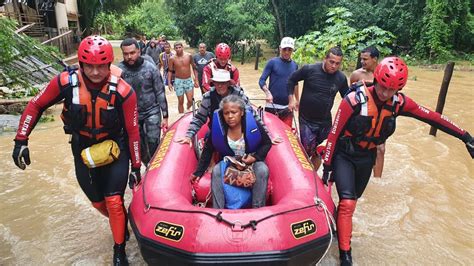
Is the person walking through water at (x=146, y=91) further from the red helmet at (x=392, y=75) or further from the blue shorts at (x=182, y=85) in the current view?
the blue shorts at (x=182, y=85)

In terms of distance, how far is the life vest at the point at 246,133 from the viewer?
9.92 ft

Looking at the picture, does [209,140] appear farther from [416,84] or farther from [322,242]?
[416,84]

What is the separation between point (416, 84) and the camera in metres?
11.5

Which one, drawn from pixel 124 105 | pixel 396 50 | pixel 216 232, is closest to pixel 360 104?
pixel 216 232

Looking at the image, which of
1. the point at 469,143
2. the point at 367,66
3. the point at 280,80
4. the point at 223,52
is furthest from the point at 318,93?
the point at 223,52

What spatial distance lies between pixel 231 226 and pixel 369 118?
1333 mm

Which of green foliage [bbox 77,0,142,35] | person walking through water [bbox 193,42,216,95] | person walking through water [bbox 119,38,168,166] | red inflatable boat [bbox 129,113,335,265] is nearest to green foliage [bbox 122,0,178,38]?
green foliage [bbox 77,0,142,35]

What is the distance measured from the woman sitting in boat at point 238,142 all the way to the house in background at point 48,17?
12.8 m

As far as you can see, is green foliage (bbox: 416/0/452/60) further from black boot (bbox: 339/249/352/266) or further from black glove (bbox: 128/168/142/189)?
black glove (bbox: 128/168/142/189)

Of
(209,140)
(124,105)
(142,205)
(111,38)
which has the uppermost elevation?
(124,105)

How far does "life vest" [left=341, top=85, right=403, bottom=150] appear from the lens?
9.32 feet

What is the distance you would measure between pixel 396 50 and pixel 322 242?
16.6 m

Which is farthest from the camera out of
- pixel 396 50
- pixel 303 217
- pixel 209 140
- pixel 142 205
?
pixel 396 50

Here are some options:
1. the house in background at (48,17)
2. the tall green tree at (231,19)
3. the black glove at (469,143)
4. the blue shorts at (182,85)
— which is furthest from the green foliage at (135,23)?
the black glove at (469,143)
